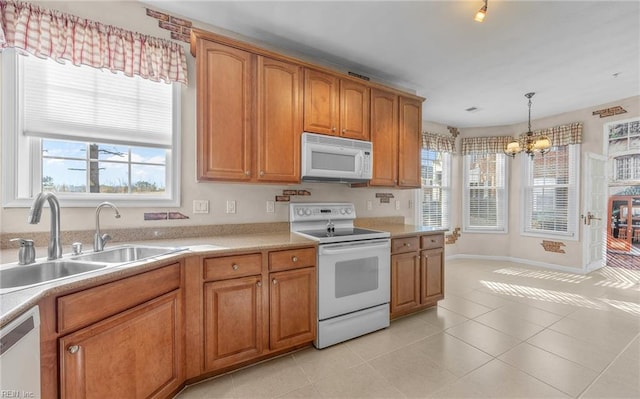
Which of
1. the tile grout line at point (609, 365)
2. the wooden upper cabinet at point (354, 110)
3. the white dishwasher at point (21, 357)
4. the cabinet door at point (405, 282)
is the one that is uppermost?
the wooden upper cabinet at point (354, 110)

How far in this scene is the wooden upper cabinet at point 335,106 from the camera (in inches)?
96.8

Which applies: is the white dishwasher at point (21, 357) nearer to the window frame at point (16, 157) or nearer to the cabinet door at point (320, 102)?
the window frame at point (16, 157)

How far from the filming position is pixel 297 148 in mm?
2389

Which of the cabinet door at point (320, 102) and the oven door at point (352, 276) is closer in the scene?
the oven door at point (352, 276)

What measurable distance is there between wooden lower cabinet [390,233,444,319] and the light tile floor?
0.16 meters

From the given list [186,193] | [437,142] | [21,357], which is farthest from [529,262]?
[21,357]

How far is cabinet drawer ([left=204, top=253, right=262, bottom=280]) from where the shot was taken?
1734 millimetres

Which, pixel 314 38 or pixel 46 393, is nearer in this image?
pixel 46 393

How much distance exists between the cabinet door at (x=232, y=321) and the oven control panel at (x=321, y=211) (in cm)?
89

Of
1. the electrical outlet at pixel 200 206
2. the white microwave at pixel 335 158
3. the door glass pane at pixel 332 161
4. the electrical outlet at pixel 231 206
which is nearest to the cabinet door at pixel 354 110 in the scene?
the white microwave at pixel 335 158

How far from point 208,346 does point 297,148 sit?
1.66m

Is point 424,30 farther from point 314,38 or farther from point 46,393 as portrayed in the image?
point 46,393

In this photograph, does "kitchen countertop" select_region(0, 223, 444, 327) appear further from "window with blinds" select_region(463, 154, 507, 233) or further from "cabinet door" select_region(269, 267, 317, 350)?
"window with blinds" select_region(463, 154, 507, 233)

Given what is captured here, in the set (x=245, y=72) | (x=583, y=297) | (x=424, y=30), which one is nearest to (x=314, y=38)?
(x=245, y=72)
